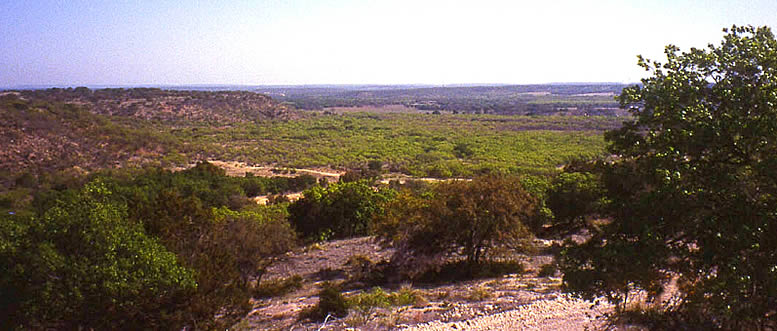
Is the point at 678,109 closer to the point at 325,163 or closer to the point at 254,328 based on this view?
the point at 254,328

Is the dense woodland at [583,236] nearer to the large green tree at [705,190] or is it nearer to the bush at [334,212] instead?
the large green tree at [705,190]

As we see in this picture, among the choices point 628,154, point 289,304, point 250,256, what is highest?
point 628,154

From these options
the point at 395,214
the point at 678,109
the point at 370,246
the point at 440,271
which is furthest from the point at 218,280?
the point at 370,246

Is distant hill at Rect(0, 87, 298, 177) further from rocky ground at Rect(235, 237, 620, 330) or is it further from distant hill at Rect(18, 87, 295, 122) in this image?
rocky ground at Rect(235, 237, 620, 330)

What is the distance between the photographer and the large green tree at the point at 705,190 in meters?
5.86

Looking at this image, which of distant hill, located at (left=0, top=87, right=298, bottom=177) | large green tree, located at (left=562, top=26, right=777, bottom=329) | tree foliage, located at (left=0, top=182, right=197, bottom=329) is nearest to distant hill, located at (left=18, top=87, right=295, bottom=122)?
distant hill, located at (left=0, top=87, right=298, bottom=177)

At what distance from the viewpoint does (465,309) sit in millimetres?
10312

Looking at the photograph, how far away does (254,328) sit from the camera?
10.1 meters

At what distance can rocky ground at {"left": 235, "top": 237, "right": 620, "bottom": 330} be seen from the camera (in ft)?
31.1

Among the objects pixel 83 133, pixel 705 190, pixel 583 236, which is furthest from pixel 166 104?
pixel 705 190

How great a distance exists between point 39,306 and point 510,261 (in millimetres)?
12313

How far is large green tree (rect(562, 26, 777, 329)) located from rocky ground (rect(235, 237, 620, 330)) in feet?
6.31

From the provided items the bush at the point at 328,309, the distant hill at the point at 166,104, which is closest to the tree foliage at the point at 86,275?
the bush at the point at 328,309

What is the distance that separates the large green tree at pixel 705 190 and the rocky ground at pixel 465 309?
192 centimetres
